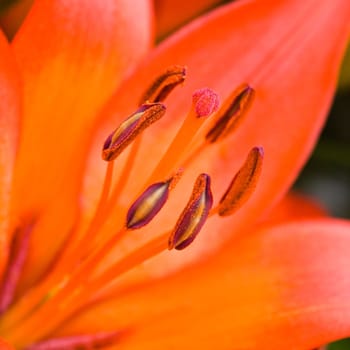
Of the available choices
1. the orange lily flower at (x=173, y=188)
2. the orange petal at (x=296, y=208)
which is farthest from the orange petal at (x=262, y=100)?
the orange petal at (x=296, y=208)

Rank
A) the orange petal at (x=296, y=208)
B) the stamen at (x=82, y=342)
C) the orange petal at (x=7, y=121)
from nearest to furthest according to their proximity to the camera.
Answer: the orange petal at (x=7, y=121) → the stamen at (x=82, y=342) → the orange petal at (x=296, y=208)

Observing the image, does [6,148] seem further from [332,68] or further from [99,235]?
[332,68]

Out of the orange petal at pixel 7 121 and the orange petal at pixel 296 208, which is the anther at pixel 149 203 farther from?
the orange petal at pixel 296 208

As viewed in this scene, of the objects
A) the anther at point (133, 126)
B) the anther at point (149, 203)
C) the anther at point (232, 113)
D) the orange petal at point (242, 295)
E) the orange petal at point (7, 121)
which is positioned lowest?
the orange petal at point (242, 295)

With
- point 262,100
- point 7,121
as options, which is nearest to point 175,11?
point 262,100

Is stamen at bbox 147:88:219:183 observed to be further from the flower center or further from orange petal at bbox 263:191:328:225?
orange petal at bbox 263:191:328:225

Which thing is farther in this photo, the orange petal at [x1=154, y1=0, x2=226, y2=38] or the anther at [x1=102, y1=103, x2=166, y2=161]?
the orange petal at [x1=154, y1=0, x2=226, y2=38]

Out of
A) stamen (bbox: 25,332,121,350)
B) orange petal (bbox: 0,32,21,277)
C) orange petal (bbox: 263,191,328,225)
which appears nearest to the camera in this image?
orange petal (bbox: 0,32,21,277)

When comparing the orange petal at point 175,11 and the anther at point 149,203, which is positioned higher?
the orange petal at point 175,11

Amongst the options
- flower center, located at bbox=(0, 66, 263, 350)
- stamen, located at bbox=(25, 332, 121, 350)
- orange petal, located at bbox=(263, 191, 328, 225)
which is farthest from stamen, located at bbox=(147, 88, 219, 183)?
orange petal, located at bbox=(263, 191, 328, 225)
